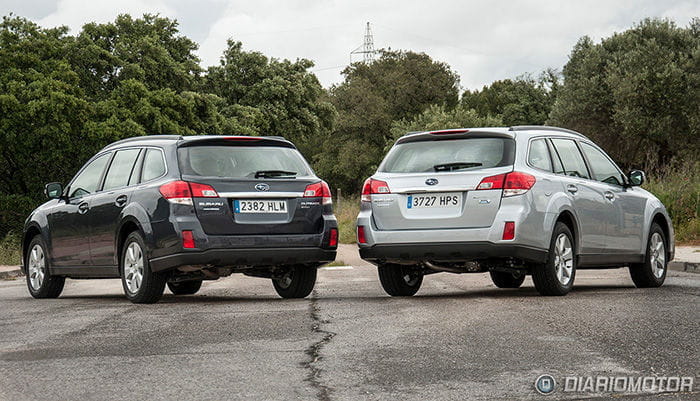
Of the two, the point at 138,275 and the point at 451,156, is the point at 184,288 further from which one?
the point at 451,156

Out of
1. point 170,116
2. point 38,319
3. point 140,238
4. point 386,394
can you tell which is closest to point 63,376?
point 386,394

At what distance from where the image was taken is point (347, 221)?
40438mm

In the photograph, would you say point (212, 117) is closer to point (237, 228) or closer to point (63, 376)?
point (237, 228)

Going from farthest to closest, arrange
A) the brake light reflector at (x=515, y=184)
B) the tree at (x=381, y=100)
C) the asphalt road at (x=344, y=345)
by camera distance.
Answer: the tree at (x=381, y=100) → the brake light reflector at (x=515, y=184) → the asphalt road at (x=344, y=345)

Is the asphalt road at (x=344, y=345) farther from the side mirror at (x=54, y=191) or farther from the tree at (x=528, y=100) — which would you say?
the tree at (x=528, y=100)

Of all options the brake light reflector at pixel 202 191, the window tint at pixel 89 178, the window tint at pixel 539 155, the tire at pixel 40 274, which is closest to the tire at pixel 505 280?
the window tint at pixel 539 155

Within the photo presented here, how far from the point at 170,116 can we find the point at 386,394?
4100 cm

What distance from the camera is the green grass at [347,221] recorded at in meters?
34.0

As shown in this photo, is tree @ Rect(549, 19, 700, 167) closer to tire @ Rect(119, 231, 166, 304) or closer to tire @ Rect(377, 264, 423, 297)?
tire @ Rect(377, 264, 423, 297)

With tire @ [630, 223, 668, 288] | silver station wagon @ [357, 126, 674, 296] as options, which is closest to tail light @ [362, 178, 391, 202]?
silver station wagon @ [357, 126, 674, 296]

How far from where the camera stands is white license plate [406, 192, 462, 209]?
10.5m

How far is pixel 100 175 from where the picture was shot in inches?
480

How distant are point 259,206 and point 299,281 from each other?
1265 mm

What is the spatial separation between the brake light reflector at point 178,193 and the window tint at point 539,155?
11.2 ft
